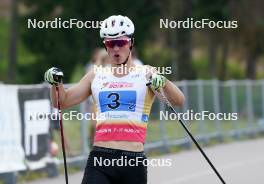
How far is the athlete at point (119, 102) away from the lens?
737 centimetres

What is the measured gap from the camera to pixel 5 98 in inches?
526

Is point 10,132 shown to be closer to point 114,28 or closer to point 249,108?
point 114,28

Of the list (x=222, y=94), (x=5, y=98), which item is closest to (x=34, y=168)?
(x=5, y=98)

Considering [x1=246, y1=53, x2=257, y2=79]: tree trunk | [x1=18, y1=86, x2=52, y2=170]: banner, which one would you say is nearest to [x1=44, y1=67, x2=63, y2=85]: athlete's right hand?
[x1=18, y1=86, x2=52, y2=170]: banner

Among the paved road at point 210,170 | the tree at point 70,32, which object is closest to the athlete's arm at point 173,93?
the paved road at point 210,170

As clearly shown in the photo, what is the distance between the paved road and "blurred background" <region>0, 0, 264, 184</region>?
8.3 inches

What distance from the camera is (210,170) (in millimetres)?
15727

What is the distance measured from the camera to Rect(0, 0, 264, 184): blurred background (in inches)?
765

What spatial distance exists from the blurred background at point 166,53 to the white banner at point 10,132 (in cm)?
201

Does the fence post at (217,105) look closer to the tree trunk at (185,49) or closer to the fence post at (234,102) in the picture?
the fence post at (234,102)

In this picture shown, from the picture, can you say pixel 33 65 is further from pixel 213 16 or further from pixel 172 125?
pixel 172 125

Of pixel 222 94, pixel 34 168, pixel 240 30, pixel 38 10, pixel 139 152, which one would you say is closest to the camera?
pixel 139 152

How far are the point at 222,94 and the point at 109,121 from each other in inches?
598

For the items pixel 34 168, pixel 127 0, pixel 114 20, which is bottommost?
pixel 34 168
